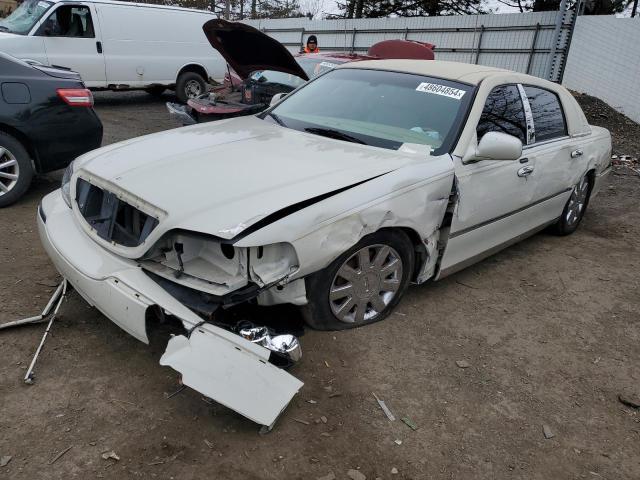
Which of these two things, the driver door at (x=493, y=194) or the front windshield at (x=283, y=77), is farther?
the front windshield at (x=283, y=77)

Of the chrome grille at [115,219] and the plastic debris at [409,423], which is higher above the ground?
the chrome grille at [115,219]

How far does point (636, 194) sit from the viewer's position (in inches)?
286

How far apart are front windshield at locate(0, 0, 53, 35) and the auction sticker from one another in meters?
8.35

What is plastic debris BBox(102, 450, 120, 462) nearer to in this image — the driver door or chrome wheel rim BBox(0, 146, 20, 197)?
the driver door

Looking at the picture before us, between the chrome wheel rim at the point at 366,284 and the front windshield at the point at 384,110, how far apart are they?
0.76 m

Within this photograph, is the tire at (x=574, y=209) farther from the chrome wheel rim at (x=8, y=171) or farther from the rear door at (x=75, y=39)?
the rear door at (x=75, y=39)

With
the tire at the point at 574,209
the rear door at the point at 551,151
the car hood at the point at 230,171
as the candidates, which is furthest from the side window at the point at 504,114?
the tire at the point at 574,209

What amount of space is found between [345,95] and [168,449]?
9.06ft

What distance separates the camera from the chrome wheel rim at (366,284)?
9.80 ft

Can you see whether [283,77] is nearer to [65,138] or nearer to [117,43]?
[65,138]

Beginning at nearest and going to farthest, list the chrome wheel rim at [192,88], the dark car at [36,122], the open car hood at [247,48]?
the dark car at [36,122]
the open car hood at [247,48]
the chrome wheel rim at [192,88]

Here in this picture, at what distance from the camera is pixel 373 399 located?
268 cm

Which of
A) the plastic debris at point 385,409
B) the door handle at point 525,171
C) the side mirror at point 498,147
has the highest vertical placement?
the side mirror at point 498,147

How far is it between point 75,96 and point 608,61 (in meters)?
Answer: 11.7
